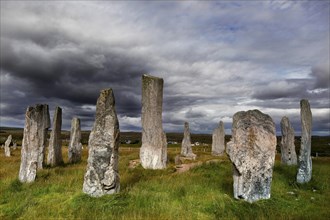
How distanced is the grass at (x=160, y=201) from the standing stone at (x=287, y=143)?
9.65 metres

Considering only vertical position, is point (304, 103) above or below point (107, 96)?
above

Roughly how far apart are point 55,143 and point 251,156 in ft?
54.2

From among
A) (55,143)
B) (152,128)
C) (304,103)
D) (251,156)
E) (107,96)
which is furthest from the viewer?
(55,143)

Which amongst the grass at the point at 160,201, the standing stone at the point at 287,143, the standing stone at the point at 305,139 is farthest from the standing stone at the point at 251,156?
the standing stone at the point at 287,143

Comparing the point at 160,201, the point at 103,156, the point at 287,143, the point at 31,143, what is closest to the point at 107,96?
the point at 103,156

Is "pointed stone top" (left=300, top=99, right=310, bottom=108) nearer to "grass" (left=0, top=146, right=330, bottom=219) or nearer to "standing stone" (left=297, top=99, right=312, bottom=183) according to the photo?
"standing stone" (left=297, top=99, right=312, bottom=183)

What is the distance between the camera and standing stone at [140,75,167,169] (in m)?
25.2

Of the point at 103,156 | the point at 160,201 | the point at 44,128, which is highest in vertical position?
the point at 44,128

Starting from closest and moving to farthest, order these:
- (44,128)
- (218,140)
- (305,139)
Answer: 1. (305,139)
2. (44,128)
3. (218,140)

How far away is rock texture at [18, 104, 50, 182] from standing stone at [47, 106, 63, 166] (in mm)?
5238

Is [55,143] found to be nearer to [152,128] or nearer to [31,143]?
Answer: [31,143]

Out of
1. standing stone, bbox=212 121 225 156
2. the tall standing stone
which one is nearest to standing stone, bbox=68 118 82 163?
the tall standing stone

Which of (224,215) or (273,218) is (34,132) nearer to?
(224,215)

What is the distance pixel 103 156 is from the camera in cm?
1427
